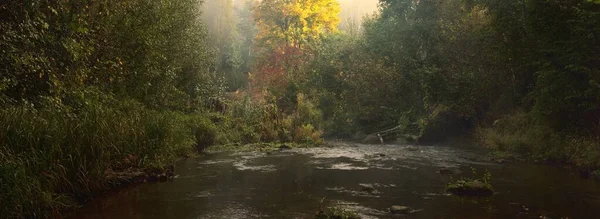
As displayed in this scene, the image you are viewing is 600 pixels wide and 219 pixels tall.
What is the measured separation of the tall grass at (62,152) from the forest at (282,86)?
0.13ft

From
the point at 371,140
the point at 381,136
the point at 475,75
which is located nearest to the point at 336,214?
the point at 475,75

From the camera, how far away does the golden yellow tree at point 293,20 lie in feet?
167

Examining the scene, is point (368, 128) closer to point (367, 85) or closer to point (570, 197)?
point (367, 85)

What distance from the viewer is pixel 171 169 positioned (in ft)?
55.6

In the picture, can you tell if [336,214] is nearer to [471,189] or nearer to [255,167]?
[471,189]

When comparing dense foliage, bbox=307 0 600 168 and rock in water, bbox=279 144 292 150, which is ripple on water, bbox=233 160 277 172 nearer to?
rock in water, bbox=279 144 292 150

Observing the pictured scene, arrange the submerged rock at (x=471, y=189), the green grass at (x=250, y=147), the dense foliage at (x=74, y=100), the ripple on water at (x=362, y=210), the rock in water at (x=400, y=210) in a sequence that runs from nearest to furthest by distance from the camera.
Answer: the dense foliage at (x=74, y=100)
the ripple on water at (x=362, y=210)
the rock in water at (x=400, y=210)
the submerged rock at (x=471, y=189)
the green grass at (x=250, y=147)

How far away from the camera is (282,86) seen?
146 ft

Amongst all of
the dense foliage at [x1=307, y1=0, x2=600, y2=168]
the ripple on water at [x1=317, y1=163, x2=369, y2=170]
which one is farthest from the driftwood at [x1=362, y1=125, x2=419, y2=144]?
the ripple on water at [x1=317, y1=163, x2=369, y2=170]

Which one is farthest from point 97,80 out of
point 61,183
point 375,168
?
point 375,168

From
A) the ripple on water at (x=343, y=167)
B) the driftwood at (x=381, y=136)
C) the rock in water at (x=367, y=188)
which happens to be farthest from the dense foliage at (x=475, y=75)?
the rock in water at (x=367, y=188)

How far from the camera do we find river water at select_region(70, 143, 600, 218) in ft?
37.3

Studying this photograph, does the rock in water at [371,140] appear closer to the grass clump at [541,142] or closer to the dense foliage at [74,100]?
the grass clump at [541,142]

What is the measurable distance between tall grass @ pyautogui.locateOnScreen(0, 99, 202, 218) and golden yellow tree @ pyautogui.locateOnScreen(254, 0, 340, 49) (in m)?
36.2
